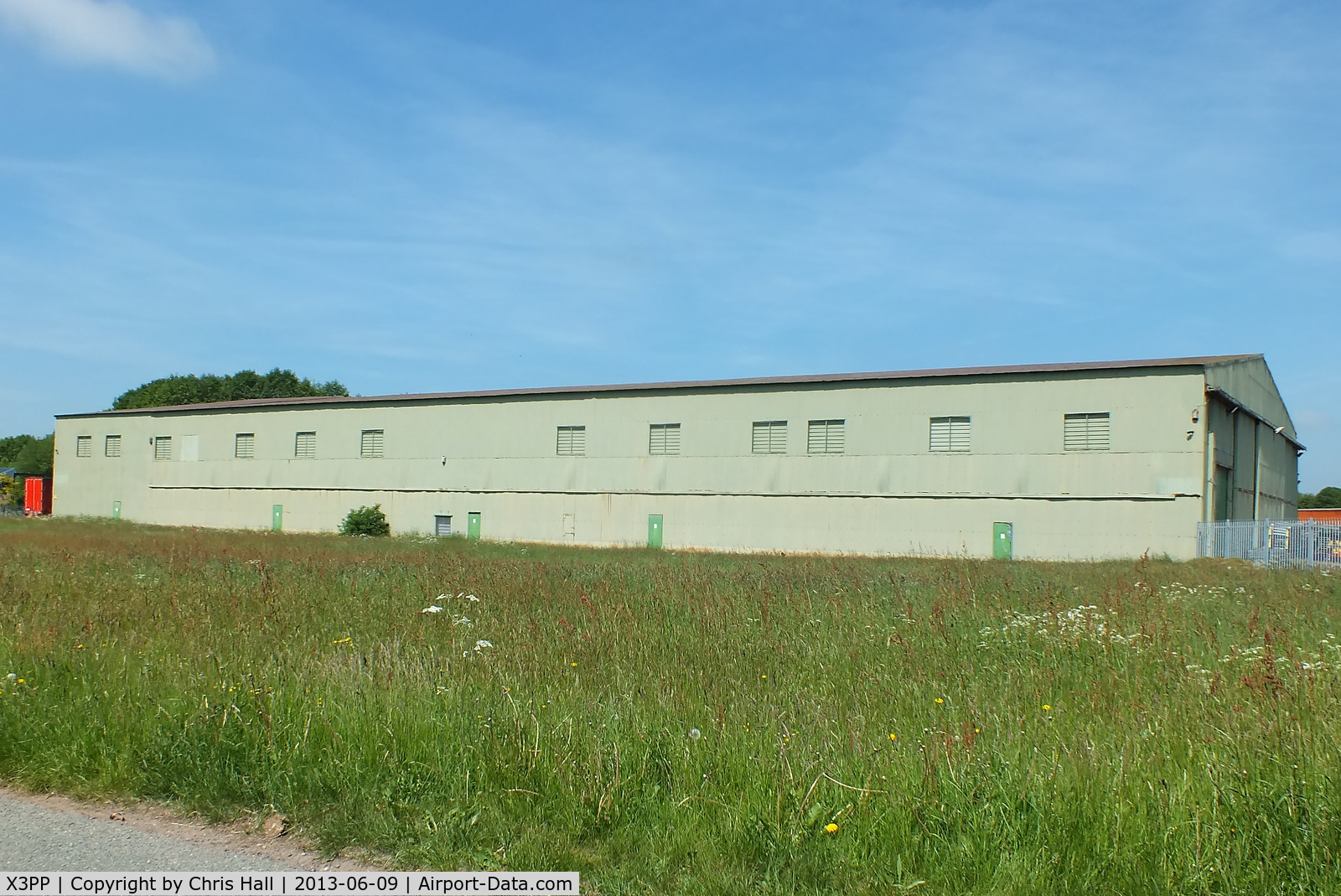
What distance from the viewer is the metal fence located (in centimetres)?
3178

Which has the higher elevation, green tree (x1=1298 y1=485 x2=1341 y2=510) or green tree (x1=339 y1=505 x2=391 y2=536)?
green tree (x1=1298 y1=485 x2=1341 y2=510)

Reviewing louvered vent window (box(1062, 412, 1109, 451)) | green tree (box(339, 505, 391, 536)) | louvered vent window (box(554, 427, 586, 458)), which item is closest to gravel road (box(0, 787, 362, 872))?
louvered vent window (box(1062, 412, 1109, 451))

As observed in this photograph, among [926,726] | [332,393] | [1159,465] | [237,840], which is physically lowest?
[237,840]

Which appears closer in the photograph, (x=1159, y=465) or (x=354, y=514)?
(x=1159, y=465)

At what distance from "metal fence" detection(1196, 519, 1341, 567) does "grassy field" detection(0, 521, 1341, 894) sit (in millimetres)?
24558

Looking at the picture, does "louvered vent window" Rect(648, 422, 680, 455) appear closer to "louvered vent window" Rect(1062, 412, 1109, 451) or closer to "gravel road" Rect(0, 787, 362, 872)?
"louvered vent window" Rect(1062, 412, 1109, 451)

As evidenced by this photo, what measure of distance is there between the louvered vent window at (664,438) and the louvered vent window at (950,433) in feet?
34.9

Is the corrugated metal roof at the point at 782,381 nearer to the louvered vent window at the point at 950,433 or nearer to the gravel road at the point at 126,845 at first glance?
the louvered vent window at the point at 950,433

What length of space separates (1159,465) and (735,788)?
3187 cm

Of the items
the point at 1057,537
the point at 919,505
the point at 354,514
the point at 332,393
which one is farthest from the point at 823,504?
the point at 332,393

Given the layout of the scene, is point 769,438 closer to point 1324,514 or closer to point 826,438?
point 826,438

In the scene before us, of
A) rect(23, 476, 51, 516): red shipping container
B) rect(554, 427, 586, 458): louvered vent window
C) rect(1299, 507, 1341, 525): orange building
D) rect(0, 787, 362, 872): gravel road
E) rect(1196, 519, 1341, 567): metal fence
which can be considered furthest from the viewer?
rect(1299, 507, 1341, 525): orange building

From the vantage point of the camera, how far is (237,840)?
15.6 ft

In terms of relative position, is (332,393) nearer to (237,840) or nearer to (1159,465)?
(1159,465)
